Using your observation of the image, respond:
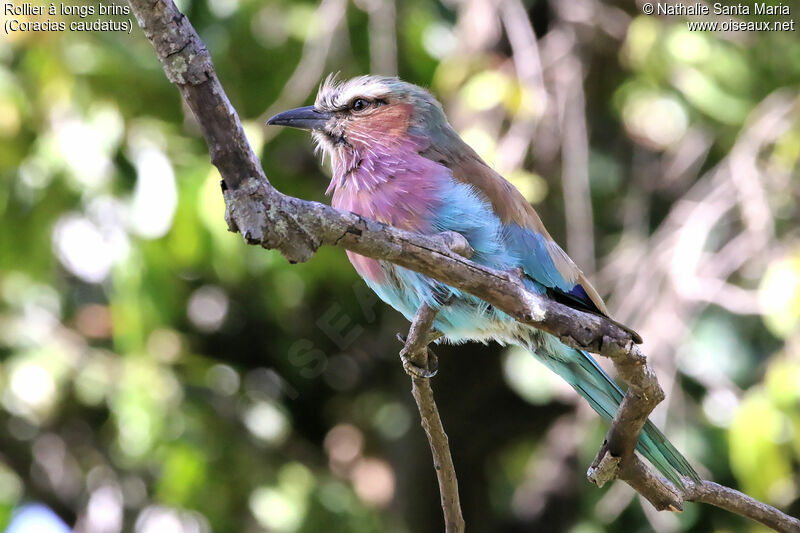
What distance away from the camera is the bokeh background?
4.27m

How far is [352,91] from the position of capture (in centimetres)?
327

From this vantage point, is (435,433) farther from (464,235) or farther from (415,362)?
(464,235)

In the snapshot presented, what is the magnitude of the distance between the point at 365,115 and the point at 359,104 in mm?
Answer: 77

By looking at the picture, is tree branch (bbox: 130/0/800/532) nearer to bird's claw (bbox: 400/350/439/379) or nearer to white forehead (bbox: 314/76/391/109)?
bird's claw (bbox: 400/350/439/379)

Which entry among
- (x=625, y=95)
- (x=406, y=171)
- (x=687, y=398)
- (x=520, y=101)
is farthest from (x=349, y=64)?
(x=687, y=398)

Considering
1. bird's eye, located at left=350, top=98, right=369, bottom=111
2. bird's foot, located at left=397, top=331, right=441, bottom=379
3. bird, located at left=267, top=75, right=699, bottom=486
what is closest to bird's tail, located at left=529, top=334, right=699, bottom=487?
bird, located at left=267, top=75, right=699, bottom=486

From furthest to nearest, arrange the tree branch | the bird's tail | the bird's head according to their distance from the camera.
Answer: the bird's head, the bird's tail, the tree branch

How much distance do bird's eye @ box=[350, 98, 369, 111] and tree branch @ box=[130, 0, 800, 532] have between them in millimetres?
1303

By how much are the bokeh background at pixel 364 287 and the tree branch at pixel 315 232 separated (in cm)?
186

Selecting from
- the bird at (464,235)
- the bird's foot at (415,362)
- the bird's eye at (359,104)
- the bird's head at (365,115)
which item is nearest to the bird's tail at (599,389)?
the bird at (464,235)

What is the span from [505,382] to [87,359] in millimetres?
2187

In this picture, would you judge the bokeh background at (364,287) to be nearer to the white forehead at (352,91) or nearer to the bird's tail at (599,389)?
the white forehead at (352,91)

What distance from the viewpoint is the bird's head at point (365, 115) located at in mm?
3100

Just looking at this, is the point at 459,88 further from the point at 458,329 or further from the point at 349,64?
the point at 458,329
